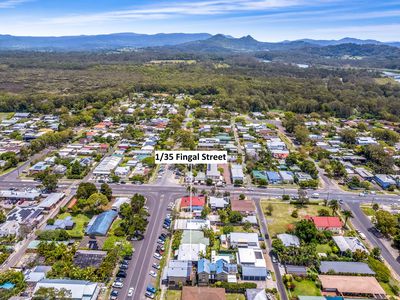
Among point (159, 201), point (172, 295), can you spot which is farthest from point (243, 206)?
point (172, 295)

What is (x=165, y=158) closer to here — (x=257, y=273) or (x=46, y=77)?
(x=257, y=273)

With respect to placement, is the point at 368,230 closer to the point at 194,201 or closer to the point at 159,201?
the point at 194,201

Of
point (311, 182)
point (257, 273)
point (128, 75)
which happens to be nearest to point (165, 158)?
point (257, 273)

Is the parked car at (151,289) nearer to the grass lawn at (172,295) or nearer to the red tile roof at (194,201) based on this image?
the grass lawn at (172,295)

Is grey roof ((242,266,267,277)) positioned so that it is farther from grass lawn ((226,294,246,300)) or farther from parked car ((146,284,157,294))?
parked car ((146,284,157,294))

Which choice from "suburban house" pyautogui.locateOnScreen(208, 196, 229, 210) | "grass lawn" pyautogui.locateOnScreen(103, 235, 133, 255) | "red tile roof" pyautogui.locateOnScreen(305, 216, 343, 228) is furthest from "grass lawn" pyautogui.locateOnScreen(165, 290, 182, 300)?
"red tile roof" pyautogui.locateOnScreen(305, 216, 343, 228)

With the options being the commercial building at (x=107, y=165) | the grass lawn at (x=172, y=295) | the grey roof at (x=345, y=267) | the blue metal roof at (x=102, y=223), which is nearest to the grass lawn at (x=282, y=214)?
the grey roof at (x=345, y=267)
